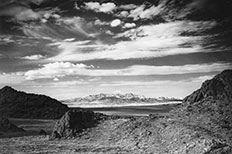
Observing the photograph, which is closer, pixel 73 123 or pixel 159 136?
pixel 159 136

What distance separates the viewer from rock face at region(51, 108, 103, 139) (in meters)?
14.0

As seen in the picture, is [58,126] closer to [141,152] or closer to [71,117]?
[71,117]

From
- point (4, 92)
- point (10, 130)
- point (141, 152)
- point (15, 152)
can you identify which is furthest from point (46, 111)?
point (141, 152)

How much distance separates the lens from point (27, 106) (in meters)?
40.7

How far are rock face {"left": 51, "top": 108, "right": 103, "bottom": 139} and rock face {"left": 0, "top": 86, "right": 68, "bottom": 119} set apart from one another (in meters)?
23.2

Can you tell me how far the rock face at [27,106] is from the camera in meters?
37.8

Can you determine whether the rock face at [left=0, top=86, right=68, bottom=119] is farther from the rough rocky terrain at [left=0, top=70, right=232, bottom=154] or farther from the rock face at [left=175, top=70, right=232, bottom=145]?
the rock face at [left=175, top=70, right=232, bottom=145]

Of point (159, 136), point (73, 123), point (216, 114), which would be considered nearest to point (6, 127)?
point (73, 123)

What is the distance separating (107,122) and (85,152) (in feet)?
15.1

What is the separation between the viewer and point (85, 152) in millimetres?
10586

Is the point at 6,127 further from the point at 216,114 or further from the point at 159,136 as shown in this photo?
the point at 216,114

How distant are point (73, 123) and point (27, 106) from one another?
28.9 m

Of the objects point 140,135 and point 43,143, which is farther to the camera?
point 43,143

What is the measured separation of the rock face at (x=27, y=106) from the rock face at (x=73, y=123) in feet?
Result: 76.0
